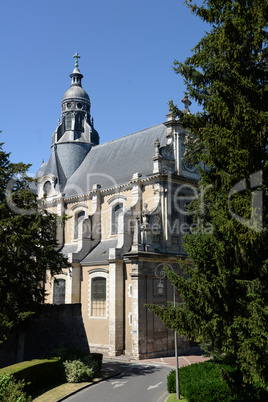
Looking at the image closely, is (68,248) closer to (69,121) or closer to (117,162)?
(117,162)

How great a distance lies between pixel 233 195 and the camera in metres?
12.2

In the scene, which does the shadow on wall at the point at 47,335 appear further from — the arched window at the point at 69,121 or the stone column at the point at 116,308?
the arched window at the point at 69,121

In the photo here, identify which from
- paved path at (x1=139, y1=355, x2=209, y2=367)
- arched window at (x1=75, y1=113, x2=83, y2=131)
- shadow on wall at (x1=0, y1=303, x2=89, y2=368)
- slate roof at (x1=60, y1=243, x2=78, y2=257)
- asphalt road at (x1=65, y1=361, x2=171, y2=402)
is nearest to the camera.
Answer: asphalt road at (x1=65, y1=361, x2=171, y2=402)

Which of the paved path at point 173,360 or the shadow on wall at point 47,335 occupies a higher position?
the shadow on wall at point 47,335

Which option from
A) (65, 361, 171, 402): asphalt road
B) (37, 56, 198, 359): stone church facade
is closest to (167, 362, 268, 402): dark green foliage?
(65, 361, 171, 402): asphalt road

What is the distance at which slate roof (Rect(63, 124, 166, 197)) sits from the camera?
103 feet

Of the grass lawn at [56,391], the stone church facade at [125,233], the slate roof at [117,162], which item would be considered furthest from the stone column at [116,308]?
the slate roof at [117,162]

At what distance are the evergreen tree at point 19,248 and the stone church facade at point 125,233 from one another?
201 centimetres

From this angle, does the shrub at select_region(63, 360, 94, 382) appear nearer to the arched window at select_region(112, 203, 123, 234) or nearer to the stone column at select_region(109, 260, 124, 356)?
the stone column at select_region(109, 260, 124, 356)

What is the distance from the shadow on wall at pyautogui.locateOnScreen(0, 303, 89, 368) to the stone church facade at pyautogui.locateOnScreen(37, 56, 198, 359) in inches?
126

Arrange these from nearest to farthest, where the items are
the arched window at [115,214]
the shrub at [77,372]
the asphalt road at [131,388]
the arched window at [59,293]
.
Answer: the asphalt road at [131,388] → the shrub at [77,372] → the arched window at [59,293] → the arched window at [115,214]

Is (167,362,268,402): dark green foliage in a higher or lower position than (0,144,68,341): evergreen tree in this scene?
lower

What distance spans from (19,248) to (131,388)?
8.38m

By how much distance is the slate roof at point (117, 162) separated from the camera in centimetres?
3138
